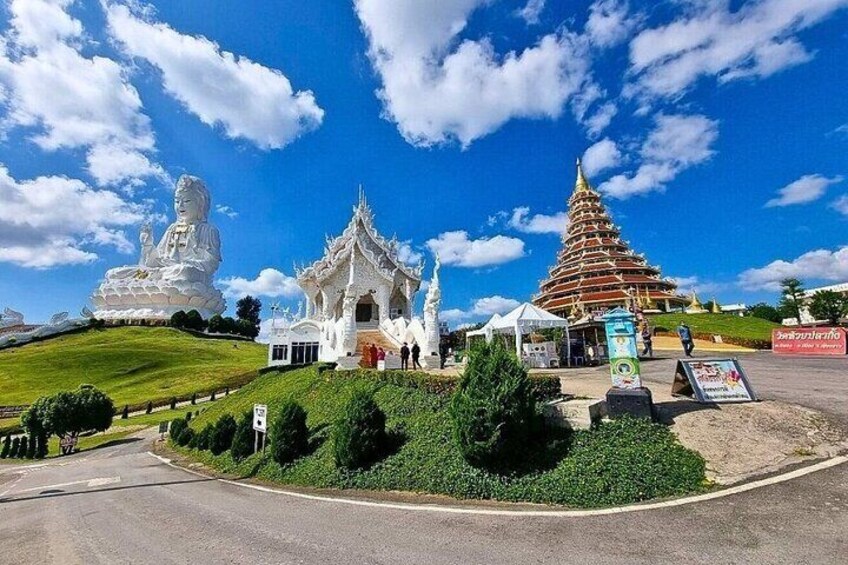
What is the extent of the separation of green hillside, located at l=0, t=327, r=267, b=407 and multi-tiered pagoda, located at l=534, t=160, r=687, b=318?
39.6 meters

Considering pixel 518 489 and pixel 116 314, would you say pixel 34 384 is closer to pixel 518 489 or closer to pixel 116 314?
pixel 116 314

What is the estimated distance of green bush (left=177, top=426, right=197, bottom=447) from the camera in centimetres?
2044

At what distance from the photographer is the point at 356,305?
Result: 3228 cm

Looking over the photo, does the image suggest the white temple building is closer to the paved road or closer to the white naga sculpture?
the paved road

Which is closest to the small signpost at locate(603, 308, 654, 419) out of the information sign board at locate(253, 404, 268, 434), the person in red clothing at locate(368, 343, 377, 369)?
the information sign board at locate(253, 404, 268, 434)

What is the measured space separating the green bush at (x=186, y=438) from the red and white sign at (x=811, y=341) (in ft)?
109

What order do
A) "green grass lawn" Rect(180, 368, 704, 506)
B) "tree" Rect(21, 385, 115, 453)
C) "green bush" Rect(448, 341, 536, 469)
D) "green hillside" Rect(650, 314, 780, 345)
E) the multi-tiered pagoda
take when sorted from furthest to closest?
the multi-tiered pagoda → "green hillside" Rect(650, 314, 780, 345) → "tree" Rect(21, 385, 115, 453) → "green bush" Rect(448, 341, 536, 469) → "green grass lawn" Rect(180, 368, 704, 506)

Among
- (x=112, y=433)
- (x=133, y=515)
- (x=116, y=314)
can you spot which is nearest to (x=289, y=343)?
(x=112, y=433)

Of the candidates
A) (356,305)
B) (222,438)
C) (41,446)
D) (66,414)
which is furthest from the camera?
(356,305)

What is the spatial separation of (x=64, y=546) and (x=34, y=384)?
4839 cm

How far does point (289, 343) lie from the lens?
30.2 m

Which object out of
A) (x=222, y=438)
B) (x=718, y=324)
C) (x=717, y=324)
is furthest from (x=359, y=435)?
(x=718, y=324)

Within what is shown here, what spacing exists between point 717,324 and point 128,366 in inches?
2497

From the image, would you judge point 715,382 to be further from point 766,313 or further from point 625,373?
point 766,313
